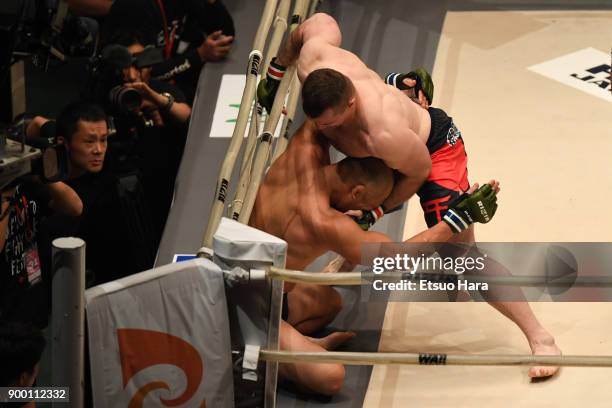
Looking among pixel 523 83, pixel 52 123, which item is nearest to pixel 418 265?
pixel 52 123

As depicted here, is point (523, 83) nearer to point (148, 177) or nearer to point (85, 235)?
point (148, 177)

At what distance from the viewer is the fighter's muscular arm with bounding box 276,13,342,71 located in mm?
4465

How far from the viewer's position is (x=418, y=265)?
12.7 feet

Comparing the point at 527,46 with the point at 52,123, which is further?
the point at 527,46

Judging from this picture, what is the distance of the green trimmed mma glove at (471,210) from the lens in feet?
13.2

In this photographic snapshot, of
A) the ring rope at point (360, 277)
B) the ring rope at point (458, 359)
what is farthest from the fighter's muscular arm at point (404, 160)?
the ring rope at point (458, 359)

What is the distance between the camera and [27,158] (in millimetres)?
3721

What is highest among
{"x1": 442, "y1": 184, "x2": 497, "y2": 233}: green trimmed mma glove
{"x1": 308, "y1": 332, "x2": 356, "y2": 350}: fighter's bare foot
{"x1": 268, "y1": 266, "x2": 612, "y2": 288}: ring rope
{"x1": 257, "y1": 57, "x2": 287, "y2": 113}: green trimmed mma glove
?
{"x1": 257, "y1": 57, "x2": 287, "y2": 113}: green trimmed mma glove

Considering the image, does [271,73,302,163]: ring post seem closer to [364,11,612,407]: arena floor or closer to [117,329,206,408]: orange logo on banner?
[364,11,612,407]: arena floor

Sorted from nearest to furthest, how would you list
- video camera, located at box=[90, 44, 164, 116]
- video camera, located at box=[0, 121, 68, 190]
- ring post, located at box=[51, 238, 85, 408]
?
ring post, located at box=[51, 238, 85, 408]
video camera, located at box=[0, 121, 68, 190]
video camera, located at box=[90, 44, 164, 116]

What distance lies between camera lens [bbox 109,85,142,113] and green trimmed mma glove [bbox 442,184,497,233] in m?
1.54

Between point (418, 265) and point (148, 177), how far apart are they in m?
1.87

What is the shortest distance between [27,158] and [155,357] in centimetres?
82

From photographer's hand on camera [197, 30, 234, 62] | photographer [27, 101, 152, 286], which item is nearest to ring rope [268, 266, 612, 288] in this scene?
photographer [27, 101, 152, 286]
